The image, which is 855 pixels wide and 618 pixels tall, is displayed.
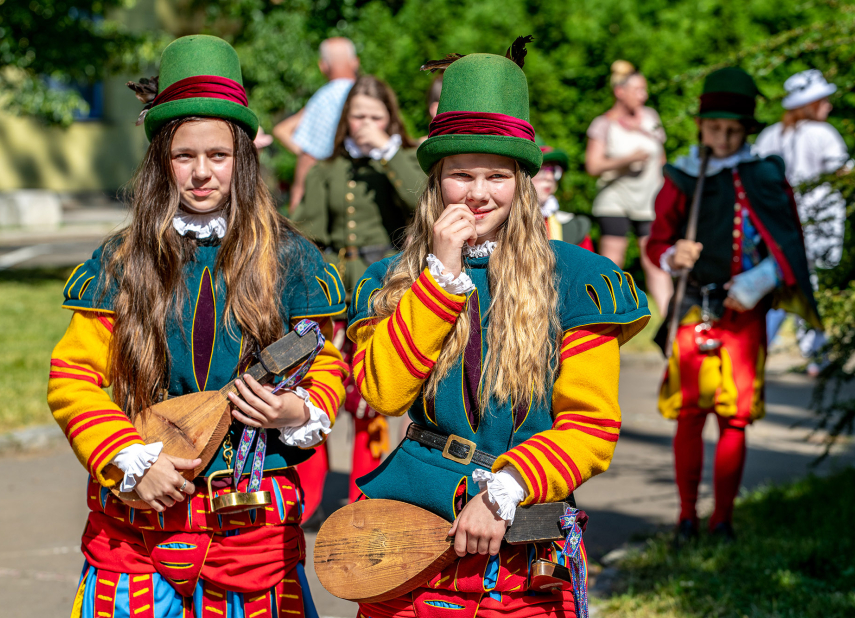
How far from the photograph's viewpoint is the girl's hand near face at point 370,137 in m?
4.92

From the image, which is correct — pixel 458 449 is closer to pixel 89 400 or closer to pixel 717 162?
pixel 89 400

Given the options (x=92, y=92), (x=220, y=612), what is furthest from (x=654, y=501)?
(x=92, y=92)

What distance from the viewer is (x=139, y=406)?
8.64 ft

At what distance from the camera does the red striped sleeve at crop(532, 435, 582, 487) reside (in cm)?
219

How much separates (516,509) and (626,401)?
555 centimetres

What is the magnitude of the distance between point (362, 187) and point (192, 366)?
2.52 m

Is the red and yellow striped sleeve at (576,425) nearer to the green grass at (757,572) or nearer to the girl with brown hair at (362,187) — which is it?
the green grass at (757,572)

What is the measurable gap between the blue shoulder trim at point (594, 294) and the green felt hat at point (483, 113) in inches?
10.9

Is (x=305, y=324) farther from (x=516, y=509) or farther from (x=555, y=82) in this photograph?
(x=555, y=82)

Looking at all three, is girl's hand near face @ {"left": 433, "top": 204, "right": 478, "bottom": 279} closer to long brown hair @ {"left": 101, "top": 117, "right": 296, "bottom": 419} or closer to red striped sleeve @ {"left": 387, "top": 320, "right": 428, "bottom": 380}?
red striped sleeve @ {"left": 387, "top": 320, "right": 428, "bottom": 380}

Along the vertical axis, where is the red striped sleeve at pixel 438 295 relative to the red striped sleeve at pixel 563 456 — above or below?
above

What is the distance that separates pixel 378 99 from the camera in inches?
196

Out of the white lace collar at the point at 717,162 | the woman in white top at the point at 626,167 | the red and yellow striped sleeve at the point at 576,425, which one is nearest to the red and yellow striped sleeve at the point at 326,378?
the red and yellow striped sleeve at the point at 576,425

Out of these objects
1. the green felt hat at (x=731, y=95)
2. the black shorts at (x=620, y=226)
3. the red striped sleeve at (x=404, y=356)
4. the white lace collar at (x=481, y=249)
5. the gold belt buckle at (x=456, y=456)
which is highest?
the green felt hat at (x=731, y=95)
